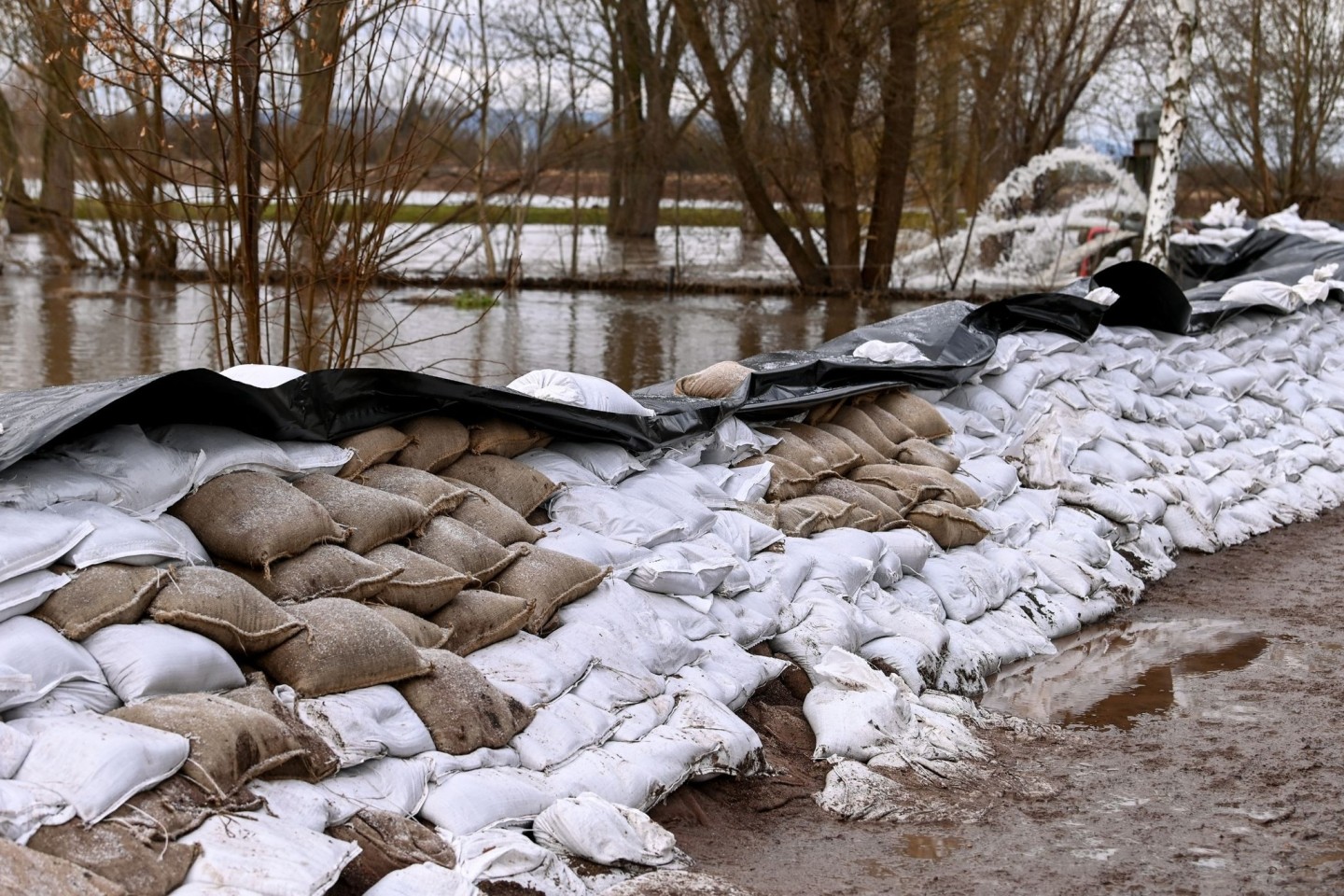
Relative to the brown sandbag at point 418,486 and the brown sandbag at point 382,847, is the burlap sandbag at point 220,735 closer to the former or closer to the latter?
the brown sandbag at point 382,847

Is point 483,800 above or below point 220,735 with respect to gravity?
below

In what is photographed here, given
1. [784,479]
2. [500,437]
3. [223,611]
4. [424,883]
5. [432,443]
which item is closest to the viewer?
[424,883]

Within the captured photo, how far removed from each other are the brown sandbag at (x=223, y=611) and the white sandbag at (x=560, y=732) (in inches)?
19.4

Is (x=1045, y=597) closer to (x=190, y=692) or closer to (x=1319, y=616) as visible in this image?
(x=1319, y=616)

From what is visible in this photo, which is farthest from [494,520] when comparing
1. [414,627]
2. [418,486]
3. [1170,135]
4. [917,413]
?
[1170,135]

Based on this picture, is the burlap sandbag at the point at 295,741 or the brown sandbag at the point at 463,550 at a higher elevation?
the brown sandbag at the point at 463,550

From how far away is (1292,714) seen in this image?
140 inches

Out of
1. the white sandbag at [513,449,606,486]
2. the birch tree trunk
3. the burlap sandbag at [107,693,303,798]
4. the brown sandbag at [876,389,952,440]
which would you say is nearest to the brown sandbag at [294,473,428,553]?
the white sandbag at [513,449,606,486]

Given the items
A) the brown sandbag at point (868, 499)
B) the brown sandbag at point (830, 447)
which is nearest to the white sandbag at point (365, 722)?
the brown sandbag at point (868, 499)

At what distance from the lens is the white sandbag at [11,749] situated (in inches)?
78.2

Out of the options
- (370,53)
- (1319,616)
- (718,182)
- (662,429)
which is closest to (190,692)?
(662,429)

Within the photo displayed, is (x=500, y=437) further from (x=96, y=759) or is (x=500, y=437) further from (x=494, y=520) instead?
(x=96, y=759)

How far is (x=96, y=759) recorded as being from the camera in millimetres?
1992

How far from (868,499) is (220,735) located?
2.54 meters
